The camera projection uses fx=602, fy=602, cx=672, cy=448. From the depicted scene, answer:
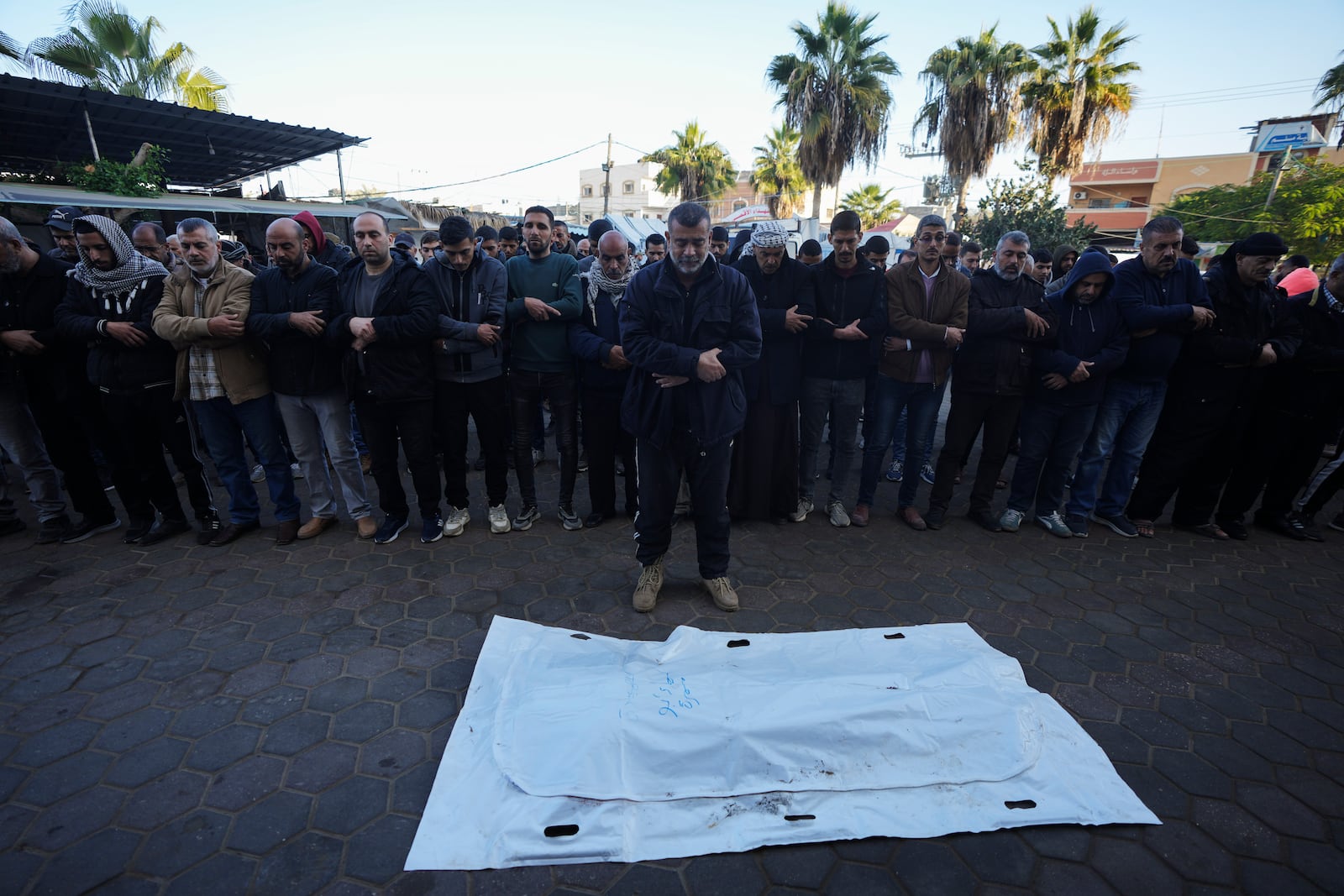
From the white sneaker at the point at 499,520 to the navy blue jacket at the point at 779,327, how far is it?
2.12 m

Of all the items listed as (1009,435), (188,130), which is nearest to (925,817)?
(1009,435)

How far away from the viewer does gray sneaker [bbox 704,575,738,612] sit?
3707 millimetres

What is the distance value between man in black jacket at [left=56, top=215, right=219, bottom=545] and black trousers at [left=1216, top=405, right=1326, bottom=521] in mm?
8107

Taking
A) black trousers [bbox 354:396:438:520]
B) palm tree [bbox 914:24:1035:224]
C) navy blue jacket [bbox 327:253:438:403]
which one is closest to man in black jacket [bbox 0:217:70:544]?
navy blue jacket [bbox 327:253:438:403]

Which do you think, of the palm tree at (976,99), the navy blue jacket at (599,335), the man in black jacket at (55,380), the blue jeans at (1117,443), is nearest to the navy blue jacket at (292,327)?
the man in black jacket at (55,380)

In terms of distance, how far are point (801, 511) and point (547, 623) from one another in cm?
240

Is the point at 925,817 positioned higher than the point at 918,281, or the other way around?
the point at 918,281

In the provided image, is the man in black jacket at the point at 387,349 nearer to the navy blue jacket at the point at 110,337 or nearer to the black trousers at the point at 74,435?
the navy blue jacket at the point at 110,337

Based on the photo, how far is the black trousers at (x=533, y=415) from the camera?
4598mm

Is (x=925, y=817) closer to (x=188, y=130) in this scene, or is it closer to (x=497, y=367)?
(x=497, y=367)

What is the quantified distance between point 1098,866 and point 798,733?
1092mm

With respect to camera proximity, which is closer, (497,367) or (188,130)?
(497,367)

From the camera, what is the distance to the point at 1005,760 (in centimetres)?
246

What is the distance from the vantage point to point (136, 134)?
14203 mm
